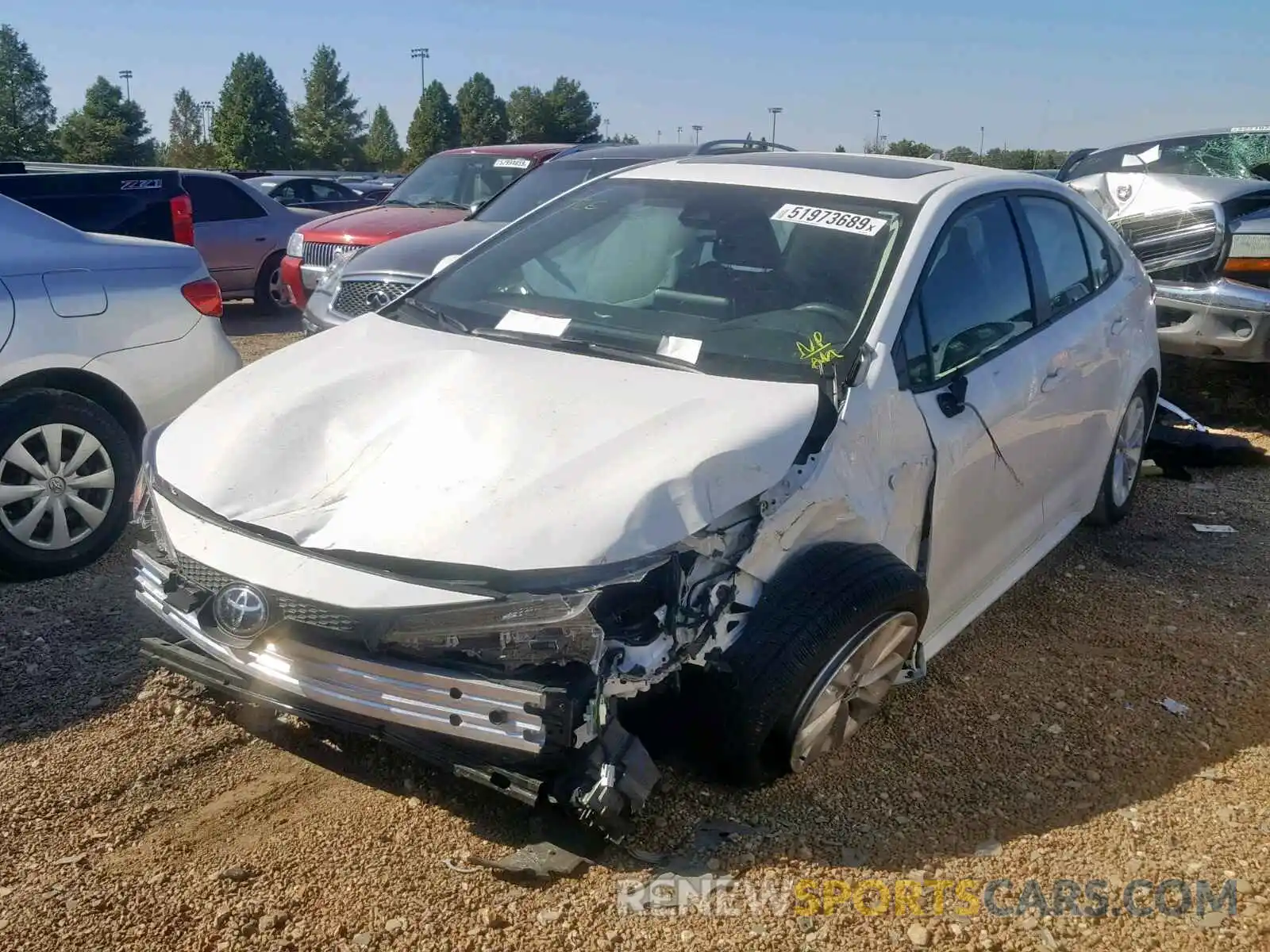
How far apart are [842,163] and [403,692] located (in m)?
2.64

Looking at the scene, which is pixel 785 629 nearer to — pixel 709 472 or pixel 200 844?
pixel 709 472

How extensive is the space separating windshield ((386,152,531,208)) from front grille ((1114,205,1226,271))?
4.89 meters

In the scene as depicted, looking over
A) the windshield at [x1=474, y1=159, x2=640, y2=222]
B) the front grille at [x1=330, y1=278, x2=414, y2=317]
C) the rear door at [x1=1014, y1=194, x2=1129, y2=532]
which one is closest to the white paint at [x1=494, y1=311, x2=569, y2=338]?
the rear door at [x1=1014, y1=194, x2=1129, y2=532]

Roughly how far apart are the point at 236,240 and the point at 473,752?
10141 mm

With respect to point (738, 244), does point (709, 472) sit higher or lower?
lower

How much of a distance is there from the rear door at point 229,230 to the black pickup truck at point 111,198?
5.13 m

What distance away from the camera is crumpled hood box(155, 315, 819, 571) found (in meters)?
2.57

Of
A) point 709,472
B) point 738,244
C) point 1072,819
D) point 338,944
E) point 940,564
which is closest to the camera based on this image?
point 338,944

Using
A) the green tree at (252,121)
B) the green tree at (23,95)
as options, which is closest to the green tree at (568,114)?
the green tree at (252,121)

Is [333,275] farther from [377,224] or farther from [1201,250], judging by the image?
[1201,250]

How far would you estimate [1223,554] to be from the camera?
17.1 ft

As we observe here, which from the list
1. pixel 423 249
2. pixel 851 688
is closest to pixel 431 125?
pixel 423 249

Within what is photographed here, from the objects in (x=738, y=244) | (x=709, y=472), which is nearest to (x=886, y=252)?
(x=738, y=244)

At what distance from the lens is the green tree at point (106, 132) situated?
5553cm
